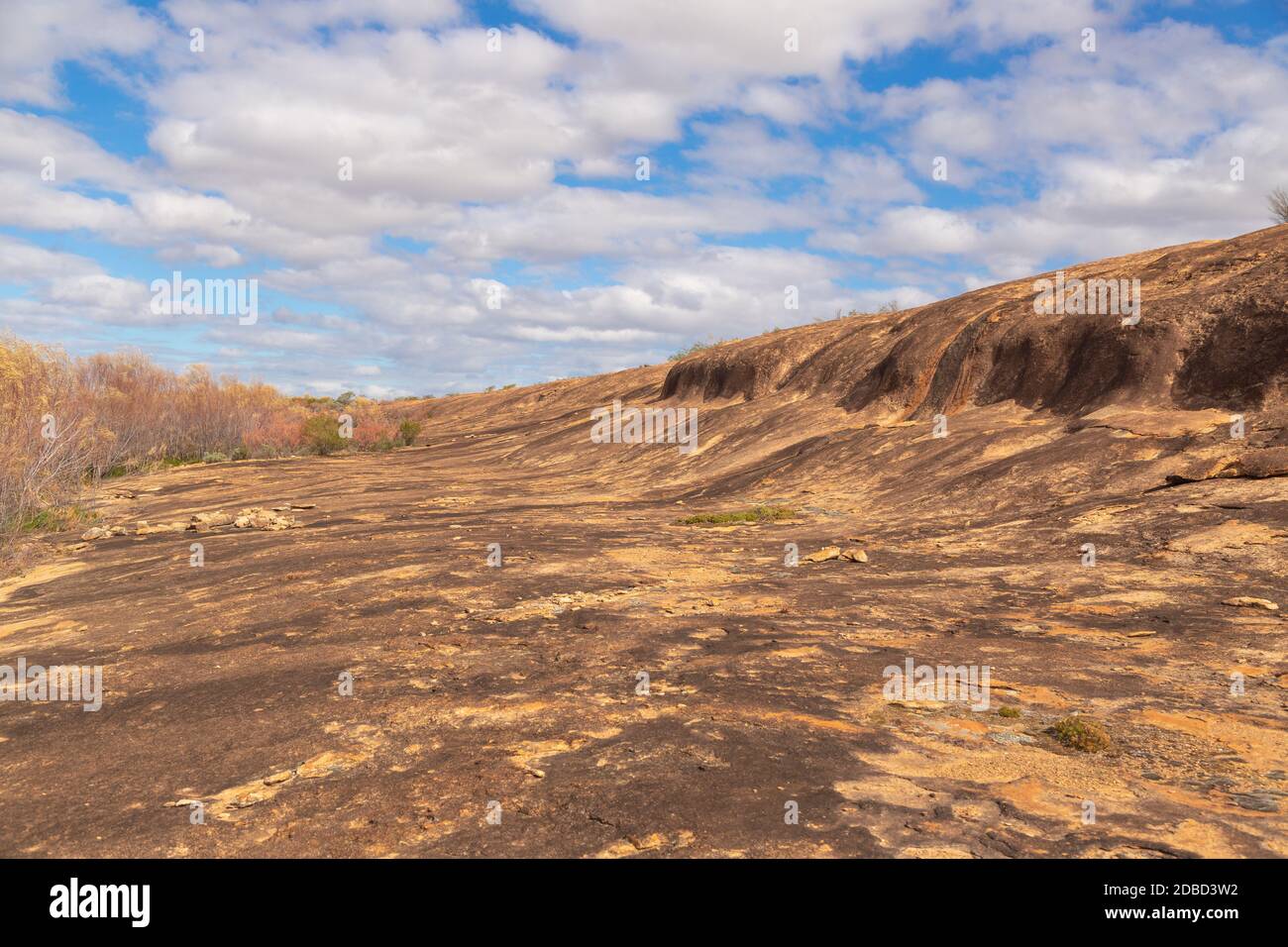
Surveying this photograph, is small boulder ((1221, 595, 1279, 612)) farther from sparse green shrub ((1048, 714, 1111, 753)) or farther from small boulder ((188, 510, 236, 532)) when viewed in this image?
small boulder ((188, 510, 236, 532))

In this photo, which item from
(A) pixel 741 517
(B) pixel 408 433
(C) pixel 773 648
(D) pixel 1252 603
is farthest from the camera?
(B) pixel 408 433

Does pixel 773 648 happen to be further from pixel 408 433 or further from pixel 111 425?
pixel 408 433

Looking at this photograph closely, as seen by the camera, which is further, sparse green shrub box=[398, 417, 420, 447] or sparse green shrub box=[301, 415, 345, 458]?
sparse green shrub box=[398, 417, 420, 447]

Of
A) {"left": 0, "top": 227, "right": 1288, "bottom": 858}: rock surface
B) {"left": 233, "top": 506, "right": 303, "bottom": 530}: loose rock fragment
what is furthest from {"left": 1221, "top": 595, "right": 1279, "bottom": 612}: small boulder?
{"left": 233, "top": 506, "right": 303, "bottom": 530}: loose rock fragment

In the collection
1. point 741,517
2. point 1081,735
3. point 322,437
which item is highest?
point 322,437

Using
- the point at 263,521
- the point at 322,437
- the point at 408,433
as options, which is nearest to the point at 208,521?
the point at 263,521

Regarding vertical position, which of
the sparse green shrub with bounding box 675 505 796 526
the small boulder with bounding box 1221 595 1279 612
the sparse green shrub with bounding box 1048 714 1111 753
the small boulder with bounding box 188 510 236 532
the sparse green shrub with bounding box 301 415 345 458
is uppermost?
the sparse green shrub with bounding box 301 415 345 458

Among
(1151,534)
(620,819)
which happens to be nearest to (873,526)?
(1151,534)

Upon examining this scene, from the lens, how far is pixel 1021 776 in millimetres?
4891

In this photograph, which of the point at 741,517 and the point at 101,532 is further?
the point at 101,532

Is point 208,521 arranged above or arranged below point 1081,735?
above

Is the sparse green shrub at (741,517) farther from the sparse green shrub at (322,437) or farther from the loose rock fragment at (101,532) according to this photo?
the sparse green shrub at (322,437)

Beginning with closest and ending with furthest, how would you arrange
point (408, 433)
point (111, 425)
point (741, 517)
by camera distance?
point (741, 517), point (111, 425), point (408, 433)
